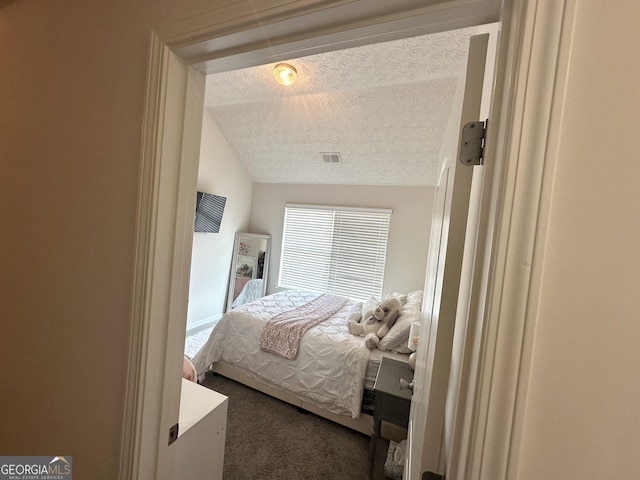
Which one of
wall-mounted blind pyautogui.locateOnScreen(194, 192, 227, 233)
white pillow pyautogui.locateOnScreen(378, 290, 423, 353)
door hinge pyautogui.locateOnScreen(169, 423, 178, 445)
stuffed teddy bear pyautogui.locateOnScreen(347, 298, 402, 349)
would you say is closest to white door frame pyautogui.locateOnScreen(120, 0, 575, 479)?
door hinge pyautogui.locateOnScreen(169, 423, 178, 445)

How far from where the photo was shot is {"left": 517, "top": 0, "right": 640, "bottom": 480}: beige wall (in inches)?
14.8

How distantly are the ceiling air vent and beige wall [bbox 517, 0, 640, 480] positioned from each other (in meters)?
3.24

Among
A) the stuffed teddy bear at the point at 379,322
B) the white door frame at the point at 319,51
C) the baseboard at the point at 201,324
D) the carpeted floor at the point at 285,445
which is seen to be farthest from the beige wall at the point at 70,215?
the baseboard at the point at 201,324

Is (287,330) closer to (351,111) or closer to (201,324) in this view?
(201,324)

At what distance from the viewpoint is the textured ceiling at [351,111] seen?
2.21 metres

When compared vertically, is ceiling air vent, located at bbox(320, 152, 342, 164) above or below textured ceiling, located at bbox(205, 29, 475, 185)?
below

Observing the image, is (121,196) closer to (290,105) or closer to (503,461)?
(503,461)

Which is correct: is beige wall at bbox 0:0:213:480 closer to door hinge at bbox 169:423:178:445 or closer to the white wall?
door hinge at bbox 169:423:178:445

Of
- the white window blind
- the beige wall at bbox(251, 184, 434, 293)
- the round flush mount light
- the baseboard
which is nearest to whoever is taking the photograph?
the round flush mount light

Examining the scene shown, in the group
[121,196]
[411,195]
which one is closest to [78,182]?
[121,196]

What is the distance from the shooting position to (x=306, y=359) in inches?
91.8

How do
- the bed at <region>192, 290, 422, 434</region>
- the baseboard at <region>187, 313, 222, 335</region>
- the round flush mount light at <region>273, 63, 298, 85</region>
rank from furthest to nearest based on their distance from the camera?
the baseboard at <region>187, 313, 222, 335</region> < the round flush mount light at <region>273, 63, 298, 85</region> < the bed at <region>192, 290, 422, 434</region>

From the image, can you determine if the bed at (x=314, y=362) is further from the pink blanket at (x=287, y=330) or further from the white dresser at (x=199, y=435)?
the white dresser at (x=199, y=435)

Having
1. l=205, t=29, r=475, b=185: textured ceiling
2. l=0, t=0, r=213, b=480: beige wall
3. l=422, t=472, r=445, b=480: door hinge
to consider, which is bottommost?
l=422, t=472, r=445, b=480: door hinge
